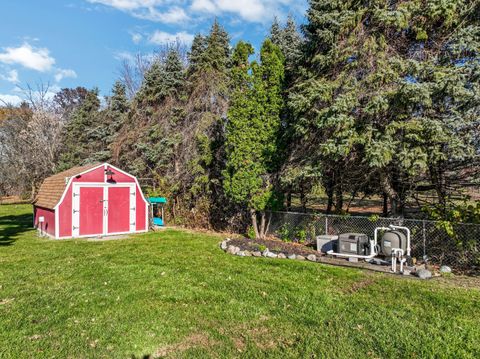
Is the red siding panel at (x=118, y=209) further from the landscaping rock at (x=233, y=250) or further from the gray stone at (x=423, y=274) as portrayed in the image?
the gray stone at (x=423, y=274)

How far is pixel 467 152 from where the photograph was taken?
22.0 ft

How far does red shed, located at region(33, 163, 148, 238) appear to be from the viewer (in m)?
11.3

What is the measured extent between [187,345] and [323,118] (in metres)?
6.21

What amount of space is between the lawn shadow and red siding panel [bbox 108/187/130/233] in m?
3.28

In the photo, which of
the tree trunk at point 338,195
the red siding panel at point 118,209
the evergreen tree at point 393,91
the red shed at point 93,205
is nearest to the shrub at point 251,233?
the tree trunk at point 338,195

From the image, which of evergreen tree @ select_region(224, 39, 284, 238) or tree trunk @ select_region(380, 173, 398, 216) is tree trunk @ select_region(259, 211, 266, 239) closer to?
evergreen tree @ select_region(224, 39, 284, 238)

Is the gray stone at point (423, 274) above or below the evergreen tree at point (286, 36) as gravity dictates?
below

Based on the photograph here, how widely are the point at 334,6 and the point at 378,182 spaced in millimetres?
5216

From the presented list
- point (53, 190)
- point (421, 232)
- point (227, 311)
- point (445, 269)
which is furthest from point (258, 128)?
point (53, 190)

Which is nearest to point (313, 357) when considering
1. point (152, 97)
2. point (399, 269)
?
point (399, 269)

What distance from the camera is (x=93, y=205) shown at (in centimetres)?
1177

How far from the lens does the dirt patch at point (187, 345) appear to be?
10.9 feet

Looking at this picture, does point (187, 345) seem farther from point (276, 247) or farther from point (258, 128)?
point (258, 128)

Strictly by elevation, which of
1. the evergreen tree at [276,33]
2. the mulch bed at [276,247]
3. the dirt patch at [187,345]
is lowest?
the dirt patch at [187,345]
